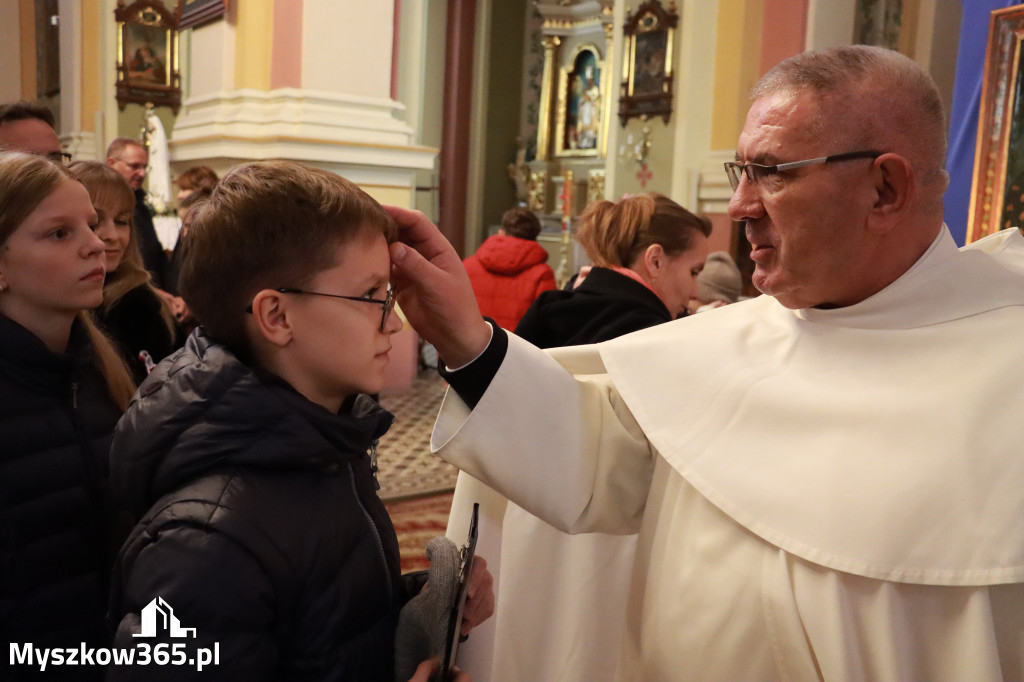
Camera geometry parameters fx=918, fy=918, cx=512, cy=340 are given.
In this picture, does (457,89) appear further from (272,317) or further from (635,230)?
(272,317)

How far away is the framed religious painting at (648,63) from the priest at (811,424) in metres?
7.64

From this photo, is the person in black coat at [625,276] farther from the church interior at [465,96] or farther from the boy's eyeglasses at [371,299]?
the boy's eyeglasses at [371,299]

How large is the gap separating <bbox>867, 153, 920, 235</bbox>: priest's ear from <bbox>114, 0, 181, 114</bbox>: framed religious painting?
1096 cm

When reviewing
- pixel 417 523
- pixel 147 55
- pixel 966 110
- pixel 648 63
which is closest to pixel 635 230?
pixel 417 523

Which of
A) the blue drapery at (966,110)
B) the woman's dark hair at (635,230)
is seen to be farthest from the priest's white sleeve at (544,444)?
the blue drapery at (966,110)

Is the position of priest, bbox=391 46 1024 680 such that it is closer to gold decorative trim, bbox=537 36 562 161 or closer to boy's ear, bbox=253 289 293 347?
boy's ear, bbox=253 289 293 347

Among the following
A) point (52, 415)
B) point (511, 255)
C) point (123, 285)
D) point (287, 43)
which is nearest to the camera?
point (52, 415)

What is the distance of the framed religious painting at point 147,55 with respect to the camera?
35.7ft

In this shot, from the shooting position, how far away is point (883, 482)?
4.70 ft

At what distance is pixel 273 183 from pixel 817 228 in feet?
2.97

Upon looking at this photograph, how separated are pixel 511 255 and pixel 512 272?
12 centimetres

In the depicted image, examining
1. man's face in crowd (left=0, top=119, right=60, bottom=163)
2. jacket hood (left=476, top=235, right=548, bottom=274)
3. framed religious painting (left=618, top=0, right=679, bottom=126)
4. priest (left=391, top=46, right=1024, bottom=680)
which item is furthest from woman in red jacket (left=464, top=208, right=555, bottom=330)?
priest (left=391, top=46, right=1024, bottom=680)

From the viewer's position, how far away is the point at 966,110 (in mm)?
4656

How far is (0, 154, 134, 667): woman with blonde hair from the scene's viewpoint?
1754 millimetres
